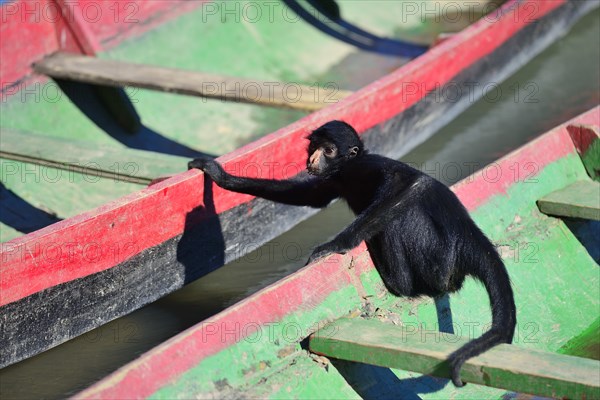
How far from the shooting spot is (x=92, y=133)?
7.12 m

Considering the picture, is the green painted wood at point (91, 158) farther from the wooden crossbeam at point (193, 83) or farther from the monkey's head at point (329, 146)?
the monkey's head at point (329, 146)

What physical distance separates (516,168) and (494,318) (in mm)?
1477

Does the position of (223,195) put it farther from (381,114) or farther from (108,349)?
(381,114)

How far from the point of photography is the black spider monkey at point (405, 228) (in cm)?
420

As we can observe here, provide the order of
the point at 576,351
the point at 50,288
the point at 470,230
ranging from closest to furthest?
the point at 470,230
the point at 50,288
the point at 576,351

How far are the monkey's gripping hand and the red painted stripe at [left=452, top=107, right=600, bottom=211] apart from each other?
1.12 m

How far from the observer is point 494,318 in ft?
12.6

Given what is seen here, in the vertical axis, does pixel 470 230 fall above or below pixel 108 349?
above

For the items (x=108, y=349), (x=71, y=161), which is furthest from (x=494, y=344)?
(x=71, y=161)

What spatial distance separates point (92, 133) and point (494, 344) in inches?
166

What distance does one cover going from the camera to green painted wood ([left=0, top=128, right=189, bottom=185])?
558 cm

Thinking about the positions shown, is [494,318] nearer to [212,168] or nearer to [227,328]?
[227,328]

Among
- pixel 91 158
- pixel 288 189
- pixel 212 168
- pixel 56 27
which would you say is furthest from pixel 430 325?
pixel 56 27

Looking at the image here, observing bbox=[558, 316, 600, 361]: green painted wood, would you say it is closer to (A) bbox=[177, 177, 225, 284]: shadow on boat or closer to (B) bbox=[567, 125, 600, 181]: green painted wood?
(B) bbox=[567, 125, 600, 181]: green painted wood
